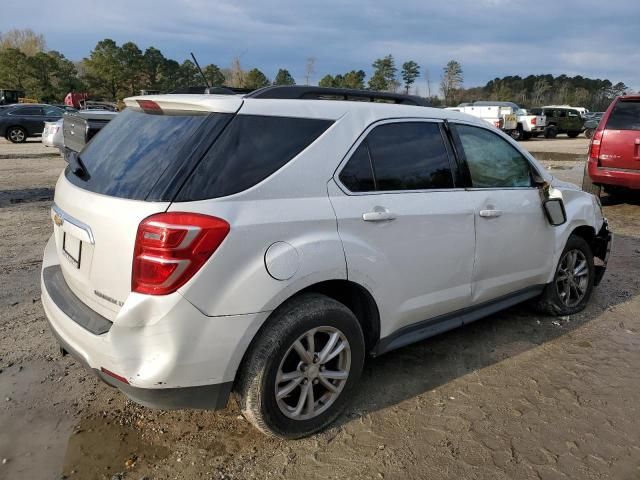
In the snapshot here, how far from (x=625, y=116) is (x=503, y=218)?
618cm

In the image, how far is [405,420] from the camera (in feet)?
9.60

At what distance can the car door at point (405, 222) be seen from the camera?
2.75 m

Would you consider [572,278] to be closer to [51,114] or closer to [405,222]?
[405,222]

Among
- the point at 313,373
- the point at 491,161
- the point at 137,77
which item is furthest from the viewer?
the point at 137,77

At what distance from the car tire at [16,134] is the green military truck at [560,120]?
85.4 ft

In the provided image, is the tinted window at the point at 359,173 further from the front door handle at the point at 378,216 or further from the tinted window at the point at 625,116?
the tinted window at the point at 625,116

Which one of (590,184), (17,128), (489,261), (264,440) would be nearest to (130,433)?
(264,440)

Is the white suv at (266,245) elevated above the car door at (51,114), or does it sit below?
below

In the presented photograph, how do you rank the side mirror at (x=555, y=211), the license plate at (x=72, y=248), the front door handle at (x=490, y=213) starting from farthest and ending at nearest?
1. the side mirror at (x=555, y=211)
2. the front door handle at (x=490, y=213)
3. the license plate at (x=72, y=248)

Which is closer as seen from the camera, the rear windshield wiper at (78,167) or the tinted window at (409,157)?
the rear windshield wiper at (78,167)

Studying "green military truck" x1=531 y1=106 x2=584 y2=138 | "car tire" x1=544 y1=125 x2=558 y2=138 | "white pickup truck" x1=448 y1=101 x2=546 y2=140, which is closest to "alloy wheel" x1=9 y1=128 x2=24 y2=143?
"white pickup truck" x1=448 y1=101 x2=546 y2=140

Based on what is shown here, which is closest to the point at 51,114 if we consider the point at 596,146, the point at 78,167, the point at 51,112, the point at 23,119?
the point at 51,112

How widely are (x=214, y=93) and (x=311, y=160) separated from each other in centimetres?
86

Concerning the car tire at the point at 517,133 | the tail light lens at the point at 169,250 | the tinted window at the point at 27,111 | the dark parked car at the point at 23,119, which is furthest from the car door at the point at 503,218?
the car tire at the point at 517,133
